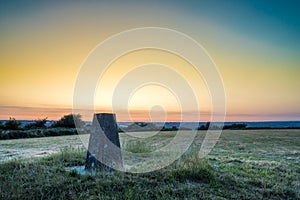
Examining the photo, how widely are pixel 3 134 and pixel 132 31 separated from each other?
19345 mm

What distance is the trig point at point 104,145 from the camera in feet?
24.0

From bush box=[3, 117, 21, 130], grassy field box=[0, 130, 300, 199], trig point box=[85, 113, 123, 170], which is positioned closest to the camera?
grassy field box=[0, 130, 300, 199]

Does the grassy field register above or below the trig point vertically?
below

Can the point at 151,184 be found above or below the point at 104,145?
below

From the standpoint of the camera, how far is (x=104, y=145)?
7.52m

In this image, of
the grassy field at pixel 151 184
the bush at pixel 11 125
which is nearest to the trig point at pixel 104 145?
the grassy field at pixel 151 184

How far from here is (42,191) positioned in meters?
5.33

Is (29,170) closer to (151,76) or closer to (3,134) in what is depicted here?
(151,76)

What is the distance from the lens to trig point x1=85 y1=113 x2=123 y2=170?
7309mm

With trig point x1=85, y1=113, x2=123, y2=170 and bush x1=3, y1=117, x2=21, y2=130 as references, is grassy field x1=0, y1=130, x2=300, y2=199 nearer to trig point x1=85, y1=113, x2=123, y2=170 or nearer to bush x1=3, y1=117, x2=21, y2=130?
trig point x1=85, y1=113, x2=123, y2=170

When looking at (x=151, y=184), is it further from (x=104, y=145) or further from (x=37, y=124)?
(x=37, y=124)

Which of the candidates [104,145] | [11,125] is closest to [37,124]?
[11,125]

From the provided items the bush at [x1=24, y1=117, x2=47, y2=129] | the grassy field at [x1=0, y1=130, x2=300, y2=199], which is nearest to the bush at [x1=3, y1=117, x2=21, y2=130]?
the bush at [x1=24, y1=117, x2=47, y2=129]

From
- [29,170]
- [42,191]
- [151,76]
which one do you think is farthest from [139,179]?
[151,76]
